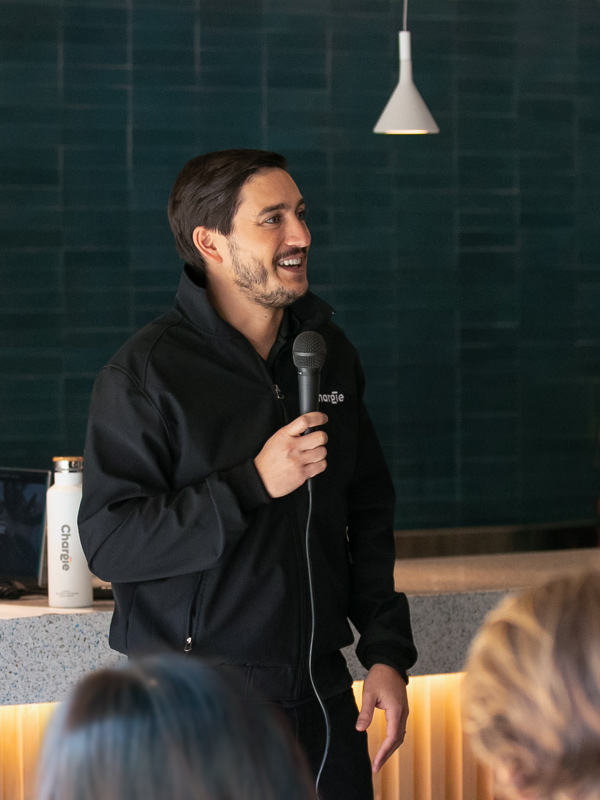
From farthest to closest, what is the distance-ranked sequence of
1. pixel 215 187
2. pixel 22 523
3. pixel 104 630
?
pixel 22 523
pixel 104 630
pixel 215 187

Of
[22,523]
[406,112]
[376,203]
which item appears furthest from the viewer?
[376,203]

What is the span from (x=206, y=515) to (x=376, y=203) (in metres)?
3.12

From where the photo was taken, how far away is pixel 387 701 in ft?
5.37

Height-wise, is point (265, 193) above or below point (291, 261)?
above

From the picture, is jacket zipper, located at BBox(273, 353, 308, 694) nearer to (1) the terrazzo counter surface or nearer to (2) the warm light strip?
(1) the terrazzo counter surface

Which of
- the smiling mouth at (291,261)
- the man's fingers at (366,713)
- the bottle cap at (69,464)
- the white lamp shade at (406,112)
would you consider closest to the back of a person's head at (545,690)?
the man's fingers at (366,713)

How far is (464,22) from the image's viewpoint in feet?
14.6

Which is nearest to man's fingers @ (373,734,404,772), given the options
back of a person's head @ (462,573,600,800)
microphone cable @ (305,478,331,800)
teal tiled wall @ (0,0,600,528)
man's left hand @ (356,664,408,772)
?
man's left hand @ (356,664,408,772)

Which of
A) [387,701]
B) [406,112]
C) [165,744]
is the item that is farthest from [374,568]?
[406,112]

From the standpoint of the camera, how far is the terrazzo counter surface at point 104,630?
2.04 m

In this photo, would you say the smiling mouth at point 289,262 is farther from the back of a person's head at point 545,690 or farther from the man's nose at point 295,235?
the back of a person's head at point 545,690

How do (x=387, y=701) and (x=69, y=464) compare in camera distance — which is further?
(x=69, y=464)

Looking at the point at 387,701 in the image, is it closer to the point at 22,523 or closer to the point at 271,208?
the point at 271,208

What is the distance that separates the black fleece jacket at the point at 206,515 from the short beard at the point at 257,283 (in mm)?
69
